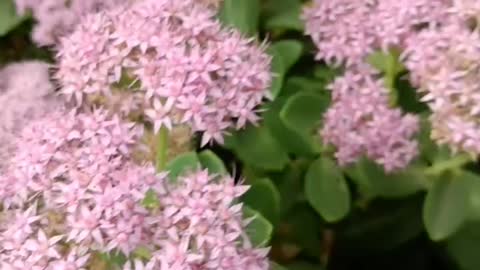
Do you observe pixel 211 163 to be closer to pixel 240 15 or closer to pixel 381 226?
pixel 240 15

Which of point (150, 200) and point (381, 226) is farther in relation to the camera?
point (381, 226)

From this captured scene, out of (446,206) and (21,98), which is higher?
(21,98)

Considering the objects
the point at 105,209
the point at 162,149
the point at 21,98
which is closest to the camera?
the point at 105,209

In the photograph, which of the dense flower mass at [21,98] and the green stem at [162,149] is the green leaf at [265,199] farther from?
the dense flower mass at [21,98]

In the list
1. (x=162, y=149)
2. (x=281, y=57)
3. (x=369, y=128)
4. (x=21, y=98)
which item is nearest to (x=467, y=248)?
(x=369, y=128)

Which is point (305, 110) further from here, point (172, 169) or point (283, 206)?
point (172, 169)

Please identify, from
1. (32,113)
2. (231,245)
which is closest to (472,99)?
(231,245)
